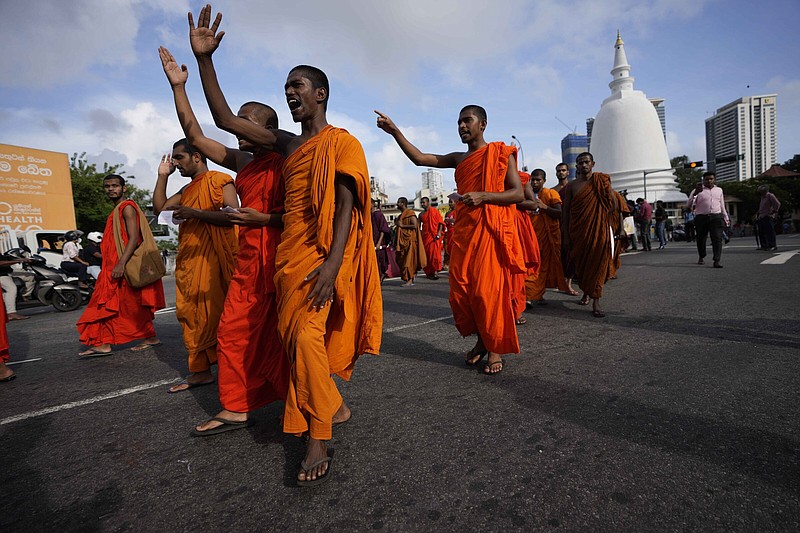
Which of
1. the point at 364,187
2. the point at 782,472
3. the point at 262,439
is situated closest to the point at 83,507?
the point at 262,439

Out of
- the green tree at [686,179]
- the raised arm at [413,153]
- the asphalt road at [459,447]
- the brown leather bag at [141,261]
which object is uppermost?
the green tree at [686,179]

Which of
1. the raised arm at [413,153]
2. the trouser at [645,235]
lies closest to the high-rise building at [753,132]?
the trouser at [645,235]

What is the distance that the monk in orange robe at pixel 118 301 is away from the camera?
A: 180 inches

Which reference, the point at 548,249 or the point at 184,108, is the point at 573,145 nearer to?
the point at 548,249

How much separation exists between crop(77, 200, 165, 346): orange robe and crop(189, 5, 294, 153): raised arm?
2996 mm

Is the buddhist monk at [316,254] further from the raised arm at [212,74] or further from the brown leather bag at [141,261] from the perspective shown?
the brown leather bag at [141,261]

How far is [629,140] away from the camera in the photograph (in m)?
43.0

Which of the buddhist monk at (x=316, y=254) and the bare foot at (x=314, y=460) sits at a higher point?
the buddhist monk at (x=316, y=254)

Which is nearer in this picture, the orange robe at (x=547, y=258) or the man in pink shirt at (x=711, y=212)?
the orange robe at (x=547, y=258)

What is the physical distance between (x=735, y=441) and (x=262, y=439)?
2278 millimetres

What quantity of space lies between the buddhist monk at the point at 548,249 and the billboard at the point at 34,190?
77.3 ft

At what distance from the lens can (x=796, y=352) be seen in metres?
3.37

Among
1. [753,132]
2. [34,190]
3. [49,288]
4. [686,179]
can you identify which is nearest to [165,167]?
[49,288]

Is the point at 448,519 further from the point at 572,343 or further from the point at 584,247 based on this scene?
the point at 584,247
